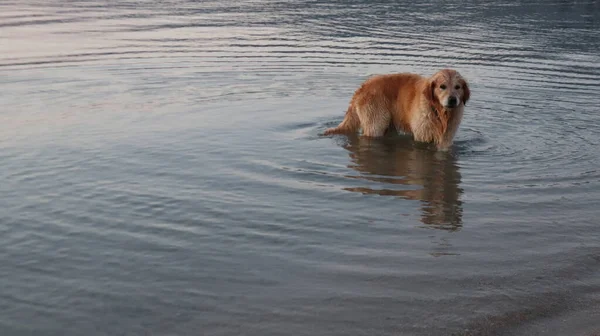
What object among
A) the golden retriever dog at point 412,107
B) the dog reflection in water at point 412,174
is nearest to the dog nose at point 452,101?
the golden retriever dog at point 412,107

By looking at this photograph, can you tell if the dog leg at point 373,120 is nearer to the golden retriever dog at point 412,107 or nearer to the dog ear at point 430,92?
the golden retriever dog at point 412,107

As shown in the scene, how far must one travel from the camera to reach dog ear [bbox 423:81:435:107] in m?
11.5

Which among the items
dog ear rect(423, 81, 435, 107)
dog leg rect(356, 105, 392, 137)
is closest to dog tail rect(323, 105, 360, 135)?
dog leg rect(356, 105, 392, 137)

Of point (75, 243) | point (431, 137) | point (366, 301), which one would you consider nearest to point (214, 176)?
point (75, 243)

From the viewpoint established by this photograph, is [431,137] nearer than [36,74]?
Yes

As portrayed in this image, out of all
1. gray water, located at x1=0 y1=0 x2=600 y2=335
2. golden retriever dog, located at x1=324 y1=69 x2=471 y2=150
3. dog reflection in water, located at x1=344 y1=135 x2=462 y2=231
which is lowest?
dog reflection in water, located at x1=344 y1=135 x2=462 y2=231

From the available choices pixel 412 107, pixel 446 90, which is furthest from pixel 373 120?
pixel 446 90

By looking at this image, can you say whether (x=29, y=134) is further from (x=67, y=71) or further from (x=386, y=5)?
(x=386, y=5)

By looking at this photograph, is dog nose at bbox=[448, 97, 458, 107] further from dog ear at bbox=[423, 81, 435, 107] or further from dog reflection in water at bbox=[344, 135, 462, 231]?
dog reflection in water at bbox=[344, 135, 462, 231]

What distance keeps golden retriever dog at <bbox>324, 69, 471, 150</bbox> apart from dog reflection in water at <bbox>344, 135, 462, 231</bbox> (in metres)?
0.21

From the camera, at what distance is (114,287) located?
6.60 meters

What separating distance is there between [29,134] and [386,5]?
78.1ft

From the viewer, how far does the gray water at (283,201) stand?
6.19 metres

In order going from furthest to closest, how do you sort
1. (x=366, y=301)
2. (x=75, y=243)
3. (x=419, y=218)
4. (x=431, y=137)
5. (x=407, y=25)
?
1. (x=407, y=25)
2. (x=431, y=137)
3. (x=419, y=218)
4. (x=75, y=243)
5. (x=366, y=301)
